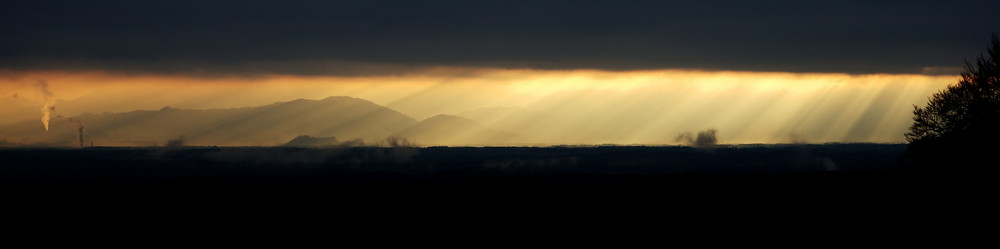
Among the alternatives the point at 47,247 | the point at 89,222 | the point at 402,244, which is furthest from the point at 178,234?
the point at 89,222

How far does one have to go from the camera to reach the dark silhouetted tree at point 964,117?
71.5m

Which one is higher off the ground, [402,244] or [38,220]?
[38,220]

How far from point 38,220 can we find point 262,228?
39.6m

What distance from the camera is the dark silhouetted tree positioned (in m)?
71.5

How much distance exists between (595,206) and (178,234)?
126ft

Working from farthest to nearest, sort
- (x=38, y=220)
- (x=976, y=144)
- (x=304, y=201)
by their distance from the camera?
(x=304, y=201), (x=38, y=220), (x=976, y=144)

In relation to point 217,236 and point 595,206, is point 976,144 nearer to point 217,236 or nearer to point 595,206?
point 595,206

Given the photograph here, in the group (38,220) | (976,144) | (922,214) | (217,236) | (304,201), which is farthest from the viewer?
(304,201)

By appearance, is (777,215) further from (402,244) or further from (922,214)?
(402,244)

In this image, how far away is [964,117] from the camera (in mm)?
75125

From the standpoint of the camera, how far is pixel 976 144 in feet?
233

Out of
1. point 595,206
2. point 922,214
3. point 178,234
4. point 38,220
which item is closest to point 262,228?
point 178,234

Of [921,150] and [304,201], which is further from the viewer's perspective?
[304,201]

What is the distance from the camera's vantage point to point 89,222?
116375 mm
